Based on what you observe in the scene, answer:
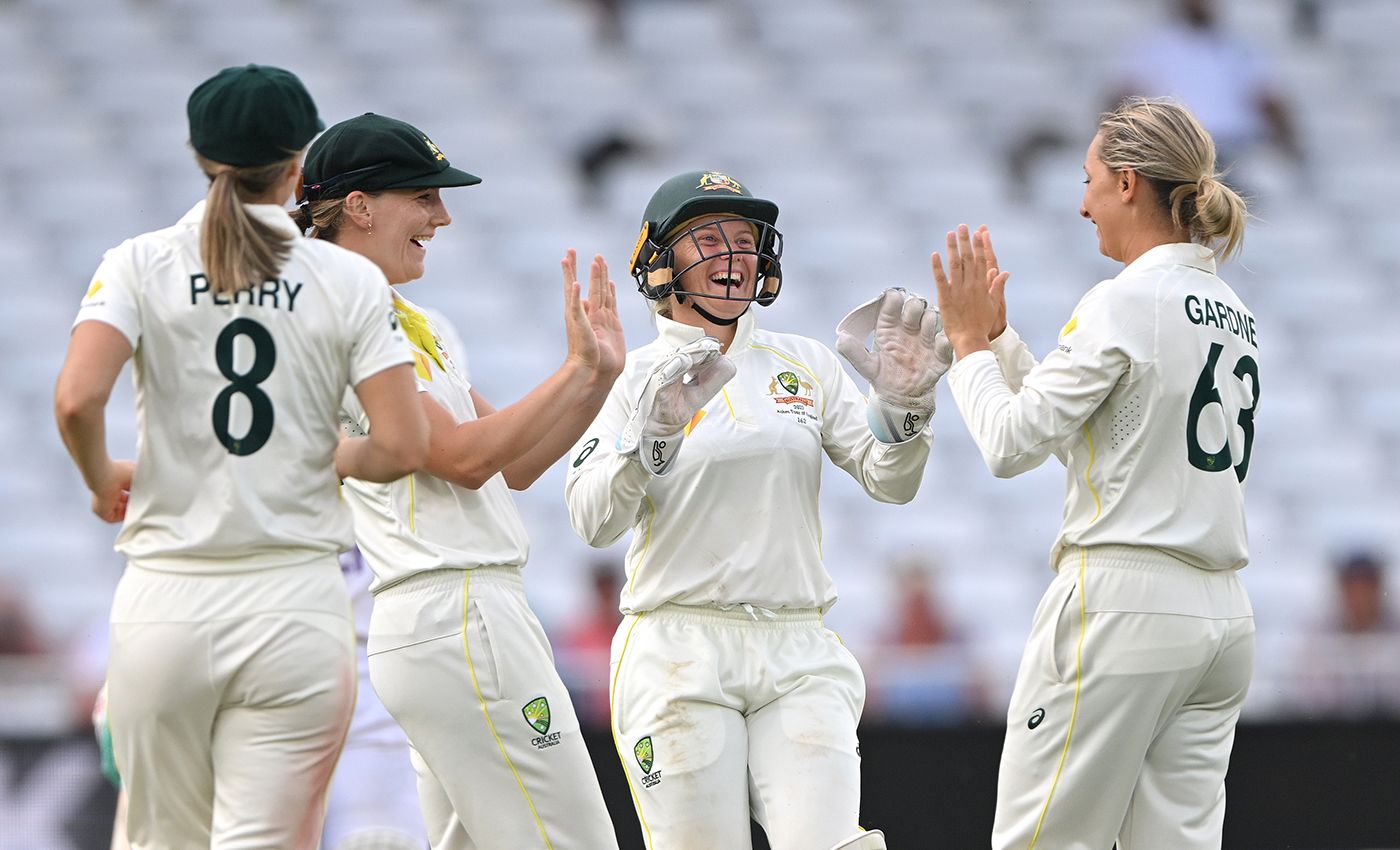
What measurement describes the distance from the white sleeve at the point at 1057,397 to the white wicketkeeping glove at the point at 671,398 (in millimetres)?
554

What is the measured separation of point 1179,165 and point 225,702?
85.4 inches

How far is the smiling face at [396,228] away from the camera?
3.57 metres

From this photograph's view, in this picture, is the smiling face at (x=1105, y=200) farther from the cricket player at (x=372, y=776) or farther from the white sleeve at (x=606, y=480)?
the cricket player at (x=372, y=776)

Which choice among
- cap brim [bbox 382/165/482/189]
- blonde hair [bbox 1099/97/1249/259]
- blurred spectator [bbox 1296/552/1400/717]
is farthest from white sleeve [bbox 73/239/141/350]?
blurred spectator [bbox 1296/552/1400/717]

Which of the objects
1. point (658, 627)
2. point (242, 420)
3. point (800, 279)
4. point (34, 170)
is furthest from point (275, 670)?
point (34, 170)

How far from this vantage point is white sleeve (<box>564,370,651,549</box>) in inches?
142

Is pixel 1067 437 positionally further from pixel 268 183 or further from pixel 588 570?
pixel 588 570

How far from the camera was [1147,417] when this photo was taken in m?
3.48

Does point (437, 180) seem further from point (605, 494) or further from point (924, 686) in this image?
point (924, 686)

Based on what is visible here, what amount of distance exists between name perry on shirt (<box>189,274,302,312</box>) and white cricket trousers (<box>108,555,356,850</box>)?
0.44 metres

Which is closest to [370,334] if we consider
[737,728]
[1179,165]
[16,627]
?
[737,728]

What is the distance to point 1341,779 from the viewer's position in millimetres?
6059

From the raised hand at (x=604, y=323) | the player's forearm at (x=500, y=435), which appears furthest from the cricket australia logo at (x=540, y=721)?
the raised hand at (x=604, y=323)

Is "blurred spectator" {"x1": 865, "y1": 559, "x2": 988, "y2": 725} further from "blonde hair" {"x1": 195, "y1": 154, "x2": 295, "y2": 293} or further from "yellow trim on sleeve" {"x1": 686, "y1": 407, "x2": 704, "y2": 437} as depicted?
"blonde hair" {"x1": 195, "y1": 154, "x2": 295, "y2": 293}
